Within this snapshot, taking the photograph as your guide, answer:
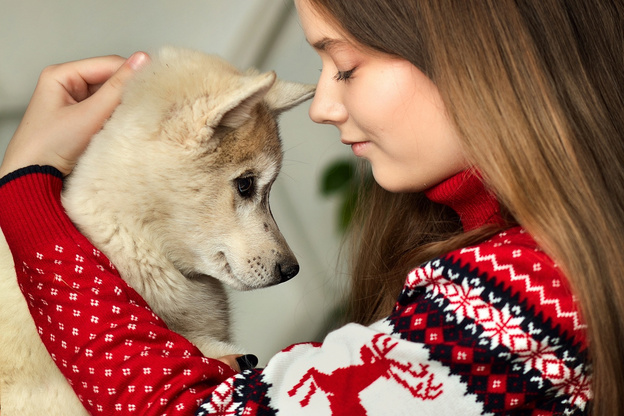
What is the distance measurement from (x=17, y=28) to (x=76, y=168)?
0.66 m

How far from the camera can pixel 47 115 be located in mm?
1226

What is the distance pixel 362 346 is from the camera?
0.92 meters

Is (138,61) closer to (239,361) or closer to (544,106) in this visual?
(239,361)

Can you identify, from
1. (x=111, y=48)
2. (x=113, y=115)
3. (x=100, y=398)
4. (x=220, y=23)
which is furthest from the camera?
(x=220, y=23)

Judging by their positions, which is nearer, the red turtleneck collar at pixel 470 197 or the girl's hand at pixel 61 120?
the red turtleneck collar at pixel 470 197

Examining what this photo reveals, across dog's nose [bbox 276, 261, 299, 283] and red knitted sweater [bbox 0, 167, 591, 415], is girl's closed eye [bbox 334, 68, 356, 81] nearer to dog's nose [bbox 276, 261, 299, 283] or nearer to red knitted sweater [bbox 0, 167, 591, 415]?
red knitted sweater [bbox 0, 167, 591, 415]

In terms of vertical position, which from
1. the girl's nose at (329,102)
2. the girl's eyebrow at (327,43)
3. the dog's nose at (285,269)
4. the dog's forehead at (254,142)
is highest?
the girl's eyebrow at (327,43)

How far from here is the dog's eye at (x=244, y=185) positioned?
128cm

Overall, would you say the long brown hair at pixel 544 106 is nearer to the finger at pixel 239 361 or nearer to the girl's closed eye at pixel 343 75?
the girl's closed eye at pixel 343 75

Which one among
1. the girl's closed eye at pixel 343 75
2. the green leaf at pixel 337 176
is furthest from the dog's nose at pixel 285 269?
the green leaf at pixel 337 176

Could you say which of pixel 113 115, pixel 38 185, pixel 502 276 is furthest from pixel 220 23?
pixel 502 276

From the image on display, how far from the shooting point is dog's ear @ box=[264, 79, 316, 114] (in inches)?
54.3

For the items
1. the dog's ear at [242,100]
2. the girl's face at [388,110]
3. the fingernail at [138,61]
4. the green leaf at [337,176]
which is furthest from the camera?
the green leaf at [337,176]

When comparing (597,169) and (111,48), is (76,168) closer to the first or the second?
(111,48)
